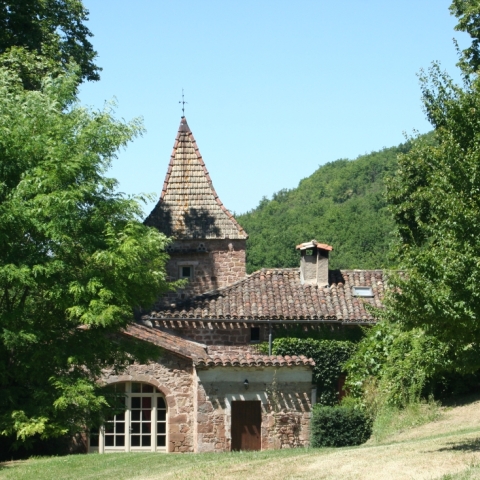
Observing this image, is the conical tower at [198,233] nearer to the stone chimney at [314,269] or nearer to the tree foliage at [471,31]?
the stone chimney at [314,269]

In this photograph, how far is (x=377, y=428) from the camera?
2391 centimetres

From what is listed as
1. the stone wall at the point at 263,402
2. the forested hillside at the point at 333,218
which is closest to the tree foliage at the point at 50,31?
the stone wall at the point at 263,402

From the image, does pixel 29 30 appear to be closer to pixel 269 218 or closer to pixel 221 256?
pixel 221 256

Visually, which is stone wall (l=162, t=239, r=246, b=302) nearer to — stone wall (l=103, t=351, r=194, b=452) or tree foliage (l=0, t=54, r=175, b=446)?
stone wall (l=103, t=351, r=194, b=452)

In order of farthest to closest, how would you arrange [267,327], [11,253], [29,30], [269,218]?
[269,218] < [267,327] < [29,30] < [11,253]

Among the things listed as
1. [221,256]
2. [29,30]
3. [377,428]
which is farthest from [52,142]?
[221,256]

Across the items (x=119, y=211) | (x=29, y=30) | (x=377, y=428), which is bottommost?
(x=377, y=428)

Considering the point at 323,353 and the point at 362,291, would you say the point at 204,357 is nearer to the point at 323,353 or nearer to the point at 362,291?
the point at 323,353

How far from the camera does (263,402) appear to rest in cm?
2614

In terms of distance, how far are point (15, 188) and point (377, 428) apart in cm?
1129

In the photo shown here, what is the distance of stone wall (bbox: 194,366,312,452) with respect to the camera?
25.5m

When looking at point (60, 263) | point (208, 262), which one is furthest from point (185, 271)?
point (60, 263)

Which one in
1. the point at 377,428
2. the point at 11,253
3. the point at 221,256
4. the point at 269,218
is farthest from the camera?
the point at 269,218

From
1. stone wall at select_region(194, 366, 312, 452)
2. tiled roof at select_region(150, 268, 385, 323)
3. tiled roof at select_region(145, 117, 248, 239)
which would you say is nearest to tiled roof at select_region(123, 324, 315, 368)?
stone wall at select_region(194, 366, 312, 452)
